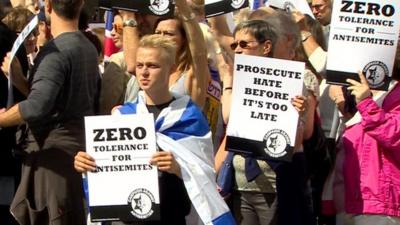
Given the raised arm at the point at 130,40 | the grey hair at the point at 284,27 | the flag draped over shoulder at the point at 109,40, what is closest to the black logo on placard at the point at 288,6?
the grey hair at the point at 284,27

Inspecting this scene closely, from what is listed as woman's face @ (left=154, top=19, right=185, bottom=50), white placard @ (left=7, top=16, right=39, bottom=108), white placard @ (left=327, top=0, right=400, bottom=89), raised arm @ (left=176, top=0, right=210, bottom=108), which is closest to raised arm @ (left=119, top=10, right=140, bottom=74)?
woman's face @ (left=154, top=19, right=185, bottom=50)

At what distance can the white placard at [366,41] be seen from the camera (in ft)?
15.9

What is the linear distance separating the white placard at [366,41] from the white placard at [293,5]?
4.37ft

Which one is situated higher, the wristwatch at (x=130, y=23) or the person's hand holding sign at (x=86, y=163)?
the wristwatch at (x=130, y=23)

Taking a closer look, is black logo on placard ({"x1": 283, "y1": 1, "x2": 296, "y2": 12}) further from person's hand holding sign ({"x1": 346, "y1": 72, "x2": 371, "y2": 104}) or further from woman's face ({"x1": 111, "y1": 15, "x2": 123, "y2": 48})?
A: person's hand holding sign ({"x1": 346, "y1": 72, "x2": 371, "y2": 104})

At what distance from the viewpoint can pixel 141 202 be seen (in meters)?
4.39

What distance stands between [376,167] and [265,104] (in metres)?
0.74

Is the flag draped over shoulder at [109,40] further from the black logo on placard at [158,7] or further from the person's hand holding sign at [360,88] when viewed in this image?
the person's hand holding sign at [360,88]

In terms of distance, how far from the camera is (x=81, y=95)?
5219 millimetres

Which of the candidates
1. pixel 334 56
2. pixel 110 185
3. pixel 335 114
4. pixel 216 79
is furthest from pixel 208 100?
pixel 110 185

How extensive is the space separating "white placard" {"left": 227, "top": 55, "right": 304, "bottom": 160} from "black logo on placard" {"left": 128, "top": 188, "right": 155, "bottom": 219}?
28.4 inches

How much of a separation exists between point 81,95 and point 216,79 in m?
1.28

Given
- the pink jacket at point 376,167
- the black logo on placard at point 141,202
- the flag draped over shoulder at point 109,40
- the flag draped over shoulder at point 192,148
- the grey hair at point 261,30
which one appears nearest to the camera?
the black logo on placard at point 141,202

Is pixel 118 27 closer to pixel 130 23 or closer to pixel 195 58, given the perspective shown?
pixel 130 23
